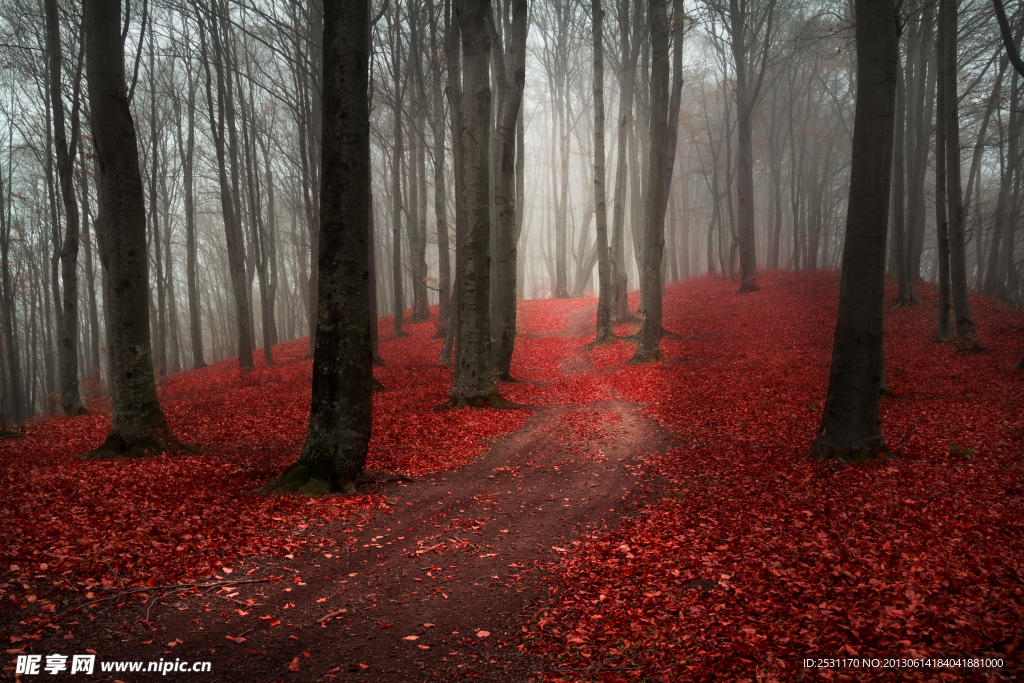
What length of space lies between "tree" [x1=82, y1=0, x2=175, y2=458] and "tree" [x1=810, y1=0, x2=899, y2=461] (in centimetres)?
904

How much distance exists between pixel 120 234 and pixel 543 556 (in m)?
6.95

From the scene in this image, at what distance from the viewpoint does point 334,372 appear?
582 cm

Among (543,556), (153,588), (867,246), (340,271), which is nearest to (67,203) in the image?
(340,271)

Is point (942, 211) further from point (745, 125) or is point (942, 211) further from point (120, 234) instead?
point (120, 234)

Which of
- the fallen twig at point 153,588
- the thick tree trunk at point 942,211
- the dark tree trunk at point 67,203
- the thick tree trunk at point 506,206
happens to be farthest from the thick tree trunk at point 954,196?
the dark tree trunk at point 67,203

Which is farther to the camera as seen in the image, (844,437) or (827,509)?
(844,437)

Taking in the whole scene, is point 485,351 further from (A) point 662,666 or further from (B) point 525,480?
(A) point 662,666

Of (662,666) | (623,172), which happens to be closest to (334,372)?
(662,666)

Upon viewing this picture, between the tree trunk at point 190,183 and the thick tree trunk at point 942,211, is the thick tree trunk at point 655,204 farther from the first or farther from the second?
the tree trunk at point 190,183

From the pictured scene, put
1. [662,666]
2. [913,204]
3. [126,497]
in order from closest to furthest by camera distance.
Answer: [662,666]
[126,497]
[913,204]

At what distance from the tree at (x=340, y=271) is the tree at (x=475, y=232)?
4.63m

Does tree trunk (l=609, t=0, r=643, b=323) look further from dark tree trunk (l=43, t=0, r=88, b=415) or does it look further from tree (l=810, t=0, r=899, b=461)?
dark tree trunk (l=43, t=0, r=88, b=415)

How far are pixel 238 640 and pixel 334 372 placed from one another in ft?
9.60

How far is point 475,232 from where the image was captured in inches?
414
